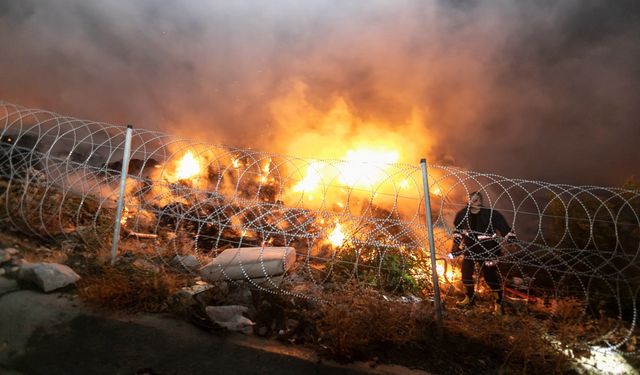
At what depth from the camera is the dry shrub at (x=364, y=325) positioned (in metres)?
3.40

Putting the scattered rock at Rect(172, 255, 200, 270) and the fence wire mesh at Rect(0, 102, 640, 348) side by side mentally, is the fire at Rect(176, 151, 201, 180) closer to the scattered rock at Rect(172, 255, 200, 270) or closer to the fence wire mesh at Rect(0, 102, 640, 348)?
the fence wire mesh at Rect(0, 102, 640, 348)

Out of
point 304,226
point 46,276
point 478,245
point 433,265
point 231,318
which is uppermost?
point 304,226

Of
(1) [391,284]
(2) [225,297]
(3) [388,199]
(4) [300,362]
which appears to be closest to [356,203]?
(3) [388,199]

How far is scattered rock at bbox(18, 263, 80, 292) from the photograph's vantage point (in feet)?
12.7

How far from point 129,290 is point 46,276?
105 centimetres

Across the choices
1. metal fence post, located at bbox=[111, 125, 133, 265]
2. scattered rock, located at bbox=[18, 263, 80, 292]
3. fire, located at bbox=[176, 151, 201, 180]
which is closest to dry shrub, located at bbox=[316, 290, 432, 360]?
metal fence post, located at bbox=[111, 125, 133, 265]

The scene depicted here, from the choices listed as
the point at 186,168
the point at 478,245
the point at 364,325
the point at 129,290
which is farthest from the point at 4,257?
the point at 478,245

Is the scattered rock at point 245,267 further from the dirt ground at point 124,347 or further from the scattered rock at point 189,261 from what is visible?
the dirt ground at point 124,347

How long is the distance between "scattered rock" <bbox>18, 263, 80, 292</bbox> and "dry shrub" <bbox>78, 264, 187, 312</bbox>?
6.6 inches

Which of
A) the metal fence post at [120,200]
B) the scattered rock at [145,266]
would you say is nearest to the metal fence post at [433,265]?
the scattered rock at [145,266]

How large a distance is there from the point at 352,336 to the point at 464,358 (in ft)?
4.39

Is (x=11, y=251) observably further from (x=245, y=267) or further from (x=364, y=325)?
(x=364, y=325)

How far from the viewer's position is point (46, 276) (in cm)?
391

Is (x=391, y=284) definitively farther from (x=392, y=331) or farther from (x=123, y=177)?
(x=123, y=177)
